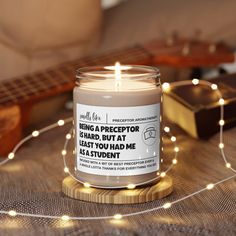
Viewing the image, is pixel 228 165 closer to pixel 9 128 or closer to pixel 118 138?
pixel 118 138

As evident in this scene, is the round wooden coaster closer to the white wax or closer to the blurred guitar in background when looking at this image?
the white wax

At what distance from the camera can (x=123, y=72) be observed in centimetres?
72

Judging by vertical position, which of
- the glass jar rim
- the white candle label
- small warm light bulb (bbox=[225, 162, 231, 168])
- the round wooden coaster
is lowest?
small warm light bulb (bbox=[225, 162, 231, 168])

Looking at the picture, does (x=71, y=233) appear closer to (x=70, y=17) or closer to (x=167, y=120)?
(x=167, y=120)

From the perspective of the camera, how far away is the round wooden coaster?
24.5 inches

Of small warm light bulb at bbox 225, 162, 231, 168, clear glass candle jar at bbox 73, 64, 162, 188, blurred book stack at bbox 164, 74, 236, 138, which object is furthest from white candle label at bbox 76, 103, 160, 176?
blurred book stack at bbox 164, 74, 236, 138

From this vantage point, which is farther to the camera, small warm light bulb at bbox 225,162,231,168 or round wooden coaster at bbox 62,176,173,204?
small warm light bulb at bbox 225,162,231,168

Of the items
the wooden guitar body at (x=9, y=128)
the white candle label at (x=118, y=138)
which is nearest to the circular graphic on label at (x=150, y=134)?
the white candle label at (x=118, y=138)

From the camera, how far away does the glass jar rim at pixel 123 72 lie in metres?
0.64

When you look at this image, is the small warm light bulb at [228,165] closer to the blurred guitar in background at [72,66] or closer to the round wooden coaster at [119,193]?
the round wooden coaster at [119,193]

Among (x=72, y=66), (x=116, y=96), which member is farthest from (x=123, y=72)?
(x=72, y=66)

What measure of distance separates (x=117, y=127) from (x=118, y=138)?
0.04 feet

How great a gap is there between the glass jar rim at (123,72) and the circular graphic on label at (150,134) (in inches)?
2.2

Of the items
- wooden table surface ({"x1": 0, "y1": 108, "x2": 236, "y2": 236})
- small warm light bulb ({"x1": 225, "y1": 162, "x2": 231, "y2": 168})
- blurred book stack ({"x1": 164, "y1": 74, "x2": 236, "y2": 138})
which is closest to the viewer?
wooden table surface ({"x1": 0, "y1": 108, "x2": 236, "y2": 236})
